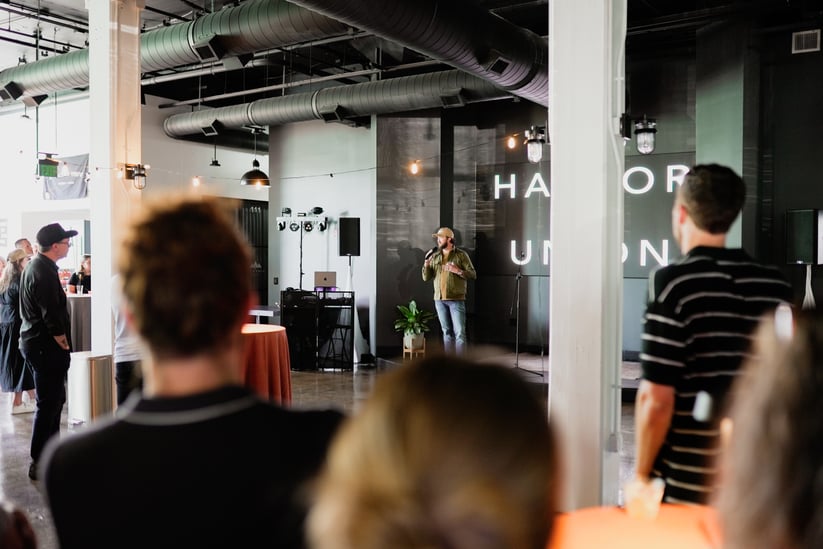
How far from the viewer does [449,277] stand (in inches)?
338

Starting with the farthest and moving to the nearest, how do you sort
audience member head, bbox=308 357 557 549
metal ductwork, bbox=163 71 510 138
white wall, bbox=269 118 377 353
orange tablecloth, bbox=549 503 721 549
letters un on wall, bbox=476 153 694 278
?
white wall, bbox=269 118 377 353 → letters un on wall, bbox=476 153 694 278 → metal ductwork, bbox=163 71 510 138 → orange tablecloth, bbox=549 503 721 549 → audience member head, bbox=308 357 557 549

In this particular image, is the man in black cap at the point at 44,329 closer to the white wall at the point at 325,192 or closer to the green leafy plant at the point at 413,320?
the green leafy plant at the point at 413,320

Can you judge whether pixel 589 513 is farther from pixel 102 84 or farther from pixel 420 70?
pixel 420 70

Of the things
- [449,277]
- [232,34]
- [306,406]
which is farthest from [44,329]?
[449,277]

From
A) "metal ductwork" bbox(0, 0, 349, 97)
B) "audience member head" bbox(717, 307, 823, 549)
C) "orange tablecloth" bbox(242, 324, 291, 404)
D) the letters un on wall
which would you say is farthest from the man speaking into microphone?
"audience member head" bbox(717, 307, 823, 549)

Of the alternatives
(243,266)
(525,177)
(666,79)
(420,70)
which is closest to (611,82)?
(243,266)

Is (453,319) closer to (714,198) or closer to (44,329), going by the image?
(44,329)

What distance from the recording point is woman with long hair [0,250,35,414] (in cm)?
577

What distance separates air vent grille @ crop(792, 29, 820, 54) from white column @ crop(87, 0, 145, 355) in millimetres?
6171

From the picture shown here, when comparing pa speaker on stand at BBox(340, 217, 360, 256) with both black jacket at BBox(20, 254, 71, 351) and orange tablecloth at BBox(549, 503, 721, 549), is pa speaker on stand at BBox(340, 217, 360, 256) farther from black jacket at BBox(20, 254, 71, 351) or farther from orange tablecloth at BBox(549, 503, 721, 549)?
orange tablecloth at BBox(549, 503, 721, 549)

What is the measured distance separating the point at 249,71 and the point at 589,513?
11322 mm

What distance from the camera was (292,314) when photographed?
9250 mm

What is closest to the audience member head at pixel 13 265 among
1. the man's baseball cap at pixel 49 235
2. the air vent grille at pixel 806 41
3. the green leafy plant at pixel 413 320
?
the man's baseball cap at pixel 49 235

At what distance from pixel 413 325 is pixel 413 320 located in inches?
2.9
